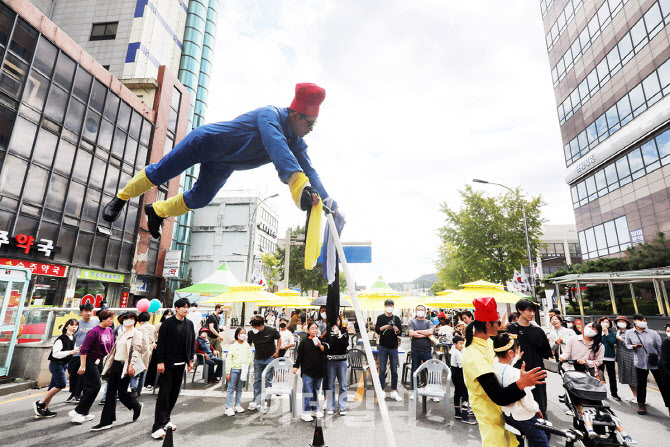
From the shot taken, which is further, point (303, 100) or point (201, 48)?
point (201, 48)

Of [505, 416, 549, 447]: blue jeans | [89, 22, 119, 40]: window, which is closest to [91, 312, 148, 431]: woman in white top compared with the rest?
[505, 416, 549, 447]: blue jeans

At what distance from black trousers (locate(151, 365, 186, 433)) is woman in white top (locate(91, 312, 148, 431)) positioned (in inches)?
29.6

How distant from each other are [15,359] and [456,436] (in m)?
10.4

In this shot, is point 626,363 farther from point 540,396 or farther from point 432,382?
point 540,396

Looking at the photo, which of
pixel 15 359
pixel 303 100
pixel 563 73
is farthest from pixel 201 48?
pixel 303 100

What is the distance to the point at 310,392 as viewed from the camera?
6.88 meters

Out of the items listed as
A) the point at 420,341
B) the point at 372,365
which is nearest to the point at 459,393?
the point at 420,341

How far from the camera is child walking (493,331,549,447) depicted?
9.69 ft

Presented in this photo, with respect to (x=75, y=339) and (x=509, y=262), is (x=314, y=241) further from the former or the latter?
(x=509, y=262)

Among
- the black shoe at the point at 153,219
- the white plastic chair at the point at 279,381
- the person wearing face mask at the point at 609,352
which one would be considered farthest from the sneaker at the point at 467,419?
the black shoe at the point at 153,219

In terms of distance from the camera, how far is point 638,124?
2095 cm

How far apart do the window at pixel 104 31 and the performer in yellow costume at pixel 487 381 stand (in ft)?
111

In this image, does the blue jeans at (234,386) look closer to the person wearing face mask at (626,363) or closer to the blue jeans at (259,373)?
the blue jeans at (259,373)

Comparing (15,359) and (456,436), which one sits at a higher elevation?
→ (15,359)
